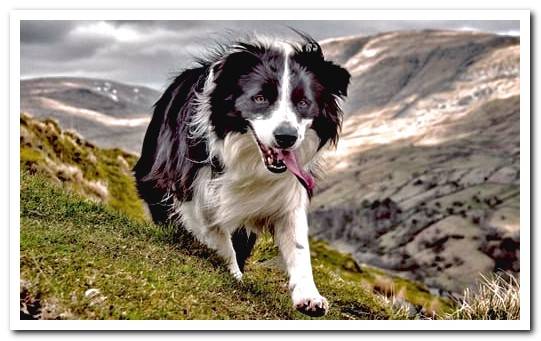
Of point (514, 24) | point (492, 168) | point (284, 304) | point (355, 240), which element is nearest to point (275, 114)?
point (284, 304)

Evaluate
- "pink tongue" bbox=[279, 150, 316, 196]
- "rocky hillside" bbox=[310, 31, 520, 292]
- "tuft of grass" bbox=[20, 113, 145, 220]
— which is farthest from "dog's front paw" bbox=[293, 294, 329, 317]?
"rocky hillside" bbox=[310, 31, 520, 292]

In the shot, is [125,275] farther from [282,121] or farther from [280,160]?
[282,121]

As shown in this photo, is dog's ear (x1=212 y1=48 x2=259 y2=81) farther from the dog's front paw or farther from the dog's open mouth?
the dog's front paw

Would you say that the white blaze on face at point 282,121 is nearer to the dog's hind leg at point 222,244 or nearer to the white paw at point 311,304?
the white paw at point 311,304

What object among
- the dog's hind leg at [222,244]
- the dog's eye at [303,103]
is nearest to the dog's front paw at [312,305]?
the dog's hind leg at [222,244]

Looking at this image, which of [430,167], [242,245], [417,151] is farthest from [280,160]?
[417,151]

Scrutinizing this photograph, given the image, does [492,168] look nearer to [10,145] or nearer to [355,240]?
[355,240]

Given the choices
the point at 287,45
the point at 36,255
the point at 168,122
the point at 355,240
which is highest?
the point at 287,45
